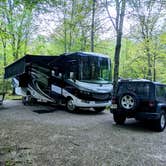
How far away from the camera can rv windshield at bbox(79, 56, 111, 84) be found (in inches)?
388

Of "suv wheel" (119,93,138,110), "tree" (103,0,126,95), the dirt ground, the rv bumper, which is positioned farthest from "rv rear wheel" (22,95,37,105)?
"suv wheel" (119,93,138,110)

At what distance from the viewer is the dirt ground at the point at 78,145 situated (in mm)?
4039

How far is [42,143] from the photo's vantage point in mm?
5098

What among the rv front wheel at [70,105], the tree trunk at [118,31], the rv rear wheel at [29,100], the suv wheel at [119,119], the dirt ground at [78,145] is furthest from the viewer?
the rv rear wheel at [29,100]

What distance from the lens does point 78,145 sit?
505cm

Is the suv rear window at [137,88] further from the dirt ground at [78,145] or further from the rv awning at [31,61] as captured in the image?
the rv awning at [31,61]

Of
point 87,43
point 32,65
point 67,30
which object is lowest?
point 32,65

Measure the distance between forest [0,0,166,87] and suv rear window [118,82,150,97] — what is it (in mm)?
6983

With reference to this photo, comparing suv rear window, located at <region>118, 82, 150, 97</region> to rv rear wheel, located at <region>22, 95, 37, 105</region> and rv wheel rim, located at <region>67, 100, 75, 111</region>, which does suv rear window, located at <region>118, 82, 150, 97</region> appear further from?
rv rear wheel, located at <region>22, 95, 37, 105</region>

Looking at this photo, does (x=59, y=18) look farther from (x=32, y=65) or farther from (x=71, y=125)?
(x=71, y=125)

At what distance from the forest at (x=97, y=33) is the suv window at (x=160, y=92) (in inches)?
280

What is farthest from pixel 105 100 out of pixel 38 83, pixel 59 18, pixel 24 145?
pixel 59 18

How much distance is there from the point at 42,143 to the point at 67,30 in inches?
690

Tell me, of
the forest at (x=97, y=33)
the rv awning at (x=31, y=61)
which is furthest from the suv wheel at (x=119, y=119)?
the forest at (x=97, y=33)
